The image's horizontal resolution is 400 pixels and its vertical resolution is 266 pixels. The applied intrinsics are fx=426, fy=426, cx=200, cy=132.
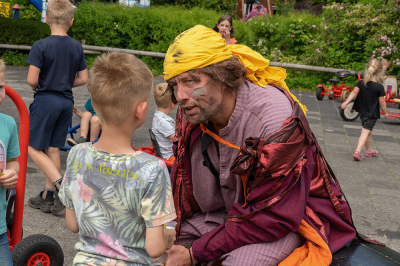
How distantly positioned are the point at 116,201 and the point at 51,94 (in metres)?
2.65

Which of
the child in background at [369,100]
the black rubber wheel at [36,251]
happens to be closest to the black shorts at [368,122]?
the child in background at [369,100]

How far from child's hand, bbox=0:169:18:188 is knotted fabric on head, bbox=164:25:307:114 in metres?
0.94

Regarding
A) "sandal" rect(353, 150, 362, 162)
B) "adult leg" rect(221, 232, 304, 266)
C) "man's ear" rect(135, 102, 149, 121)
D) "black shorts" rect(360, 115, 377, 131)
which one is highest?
"man's ear" rect(135, 102, 149, 121)

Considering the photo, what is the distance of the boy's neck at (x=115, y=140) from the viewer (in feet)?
5.37

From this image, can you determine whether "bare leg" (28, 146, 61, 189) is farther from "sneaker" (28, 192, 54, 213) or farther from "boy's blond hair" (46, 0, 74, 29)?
"boy's blond hair" (46, 0, 74, 29)

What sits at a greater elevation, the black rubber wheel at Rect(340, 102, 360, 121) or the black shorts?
the black shorts

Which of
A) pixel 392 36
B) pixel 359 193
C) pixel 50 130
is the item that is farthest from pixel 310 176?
pixel 392 36

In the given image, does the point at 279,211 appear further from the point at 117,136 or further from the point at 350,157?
the point at 350,157

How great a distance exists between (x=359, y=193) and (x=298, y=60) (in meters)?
10.1

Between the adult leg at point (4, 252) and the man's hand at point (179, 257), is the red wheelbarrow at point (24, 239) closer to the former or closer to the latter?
the adult leg at point (4, 252)

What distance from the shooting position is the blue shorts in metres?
3.87

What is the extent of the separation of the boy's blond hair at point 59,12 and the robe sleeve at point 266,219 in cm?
259

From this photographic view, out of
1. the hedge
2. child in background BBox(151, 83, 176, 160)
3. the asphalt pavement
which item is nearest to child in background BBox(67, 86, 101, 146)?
the asphalt pavement

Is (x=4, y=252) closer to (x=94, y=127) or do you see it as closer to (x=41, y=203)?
(x=41, y=203)
